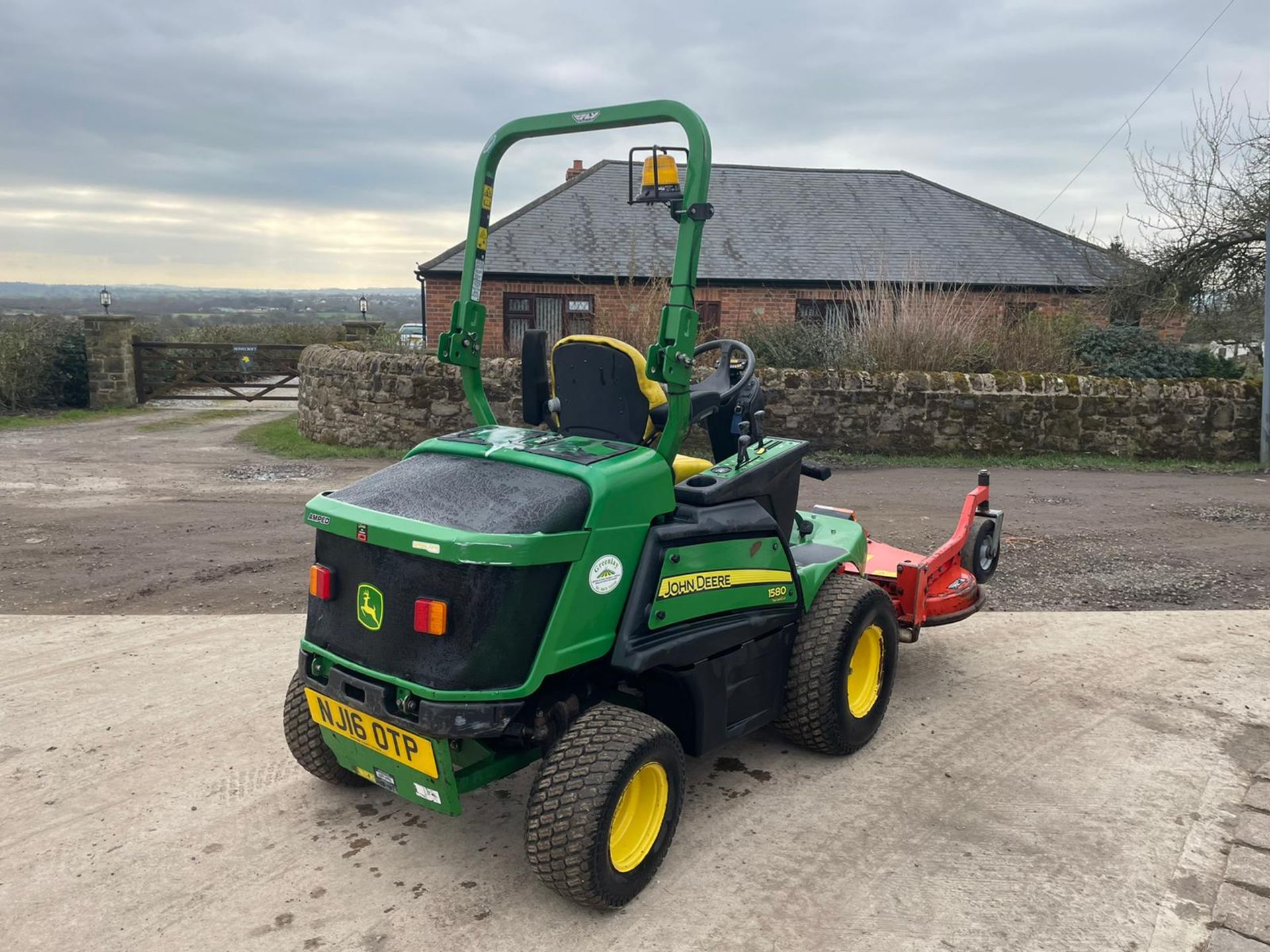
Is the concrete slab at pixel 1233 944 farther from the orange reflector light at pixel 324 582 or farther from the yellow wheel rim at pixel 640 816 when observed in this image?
the orange reflector light at pixel 324 582

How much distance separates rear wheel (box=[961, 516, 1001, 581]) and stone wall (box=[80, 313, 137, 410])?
692 inches

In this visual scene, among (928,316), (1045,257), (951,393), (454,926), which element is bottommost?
(454,926)

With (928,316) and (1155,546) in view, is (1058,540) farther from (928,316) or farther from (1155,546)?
(928,316)

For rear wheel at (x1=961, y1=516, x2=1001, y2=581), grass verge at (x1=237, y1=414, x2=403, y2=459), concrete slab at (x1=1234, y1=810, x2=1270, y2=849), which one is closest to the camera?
concrete slab at (x1=1234, y1=810, x2=1270, y2=849)

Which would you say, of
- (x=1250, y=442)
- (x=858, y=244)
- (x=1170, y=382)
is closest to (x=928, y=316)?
(x=1170, y=382)

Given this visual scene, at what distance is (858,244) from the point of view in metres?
19.8

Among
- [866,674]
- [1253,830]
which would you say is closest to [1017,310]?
[866,674]

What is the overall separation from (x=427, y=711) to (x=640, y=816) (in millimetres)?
817

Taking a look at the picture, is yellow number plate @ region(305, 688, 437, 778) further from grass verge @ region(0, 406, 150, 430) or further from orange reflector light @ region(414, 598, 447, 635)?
grass verge @ region(0, 406, 150, 430)

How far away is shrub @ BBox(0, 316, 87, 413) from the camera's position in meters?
17.0

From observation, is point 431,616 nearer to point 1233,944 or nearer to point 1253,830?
point 1233,944

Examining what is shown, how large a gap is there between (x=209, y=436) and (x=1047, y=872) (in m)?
14.2

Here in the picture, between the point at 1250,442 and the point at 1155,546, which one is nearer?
the point at 1155,546

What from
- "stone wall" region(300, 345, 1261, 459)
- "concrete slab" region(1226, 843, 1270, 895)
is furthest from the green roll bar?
"stone wall" region(300, 345, 1261, 459)
